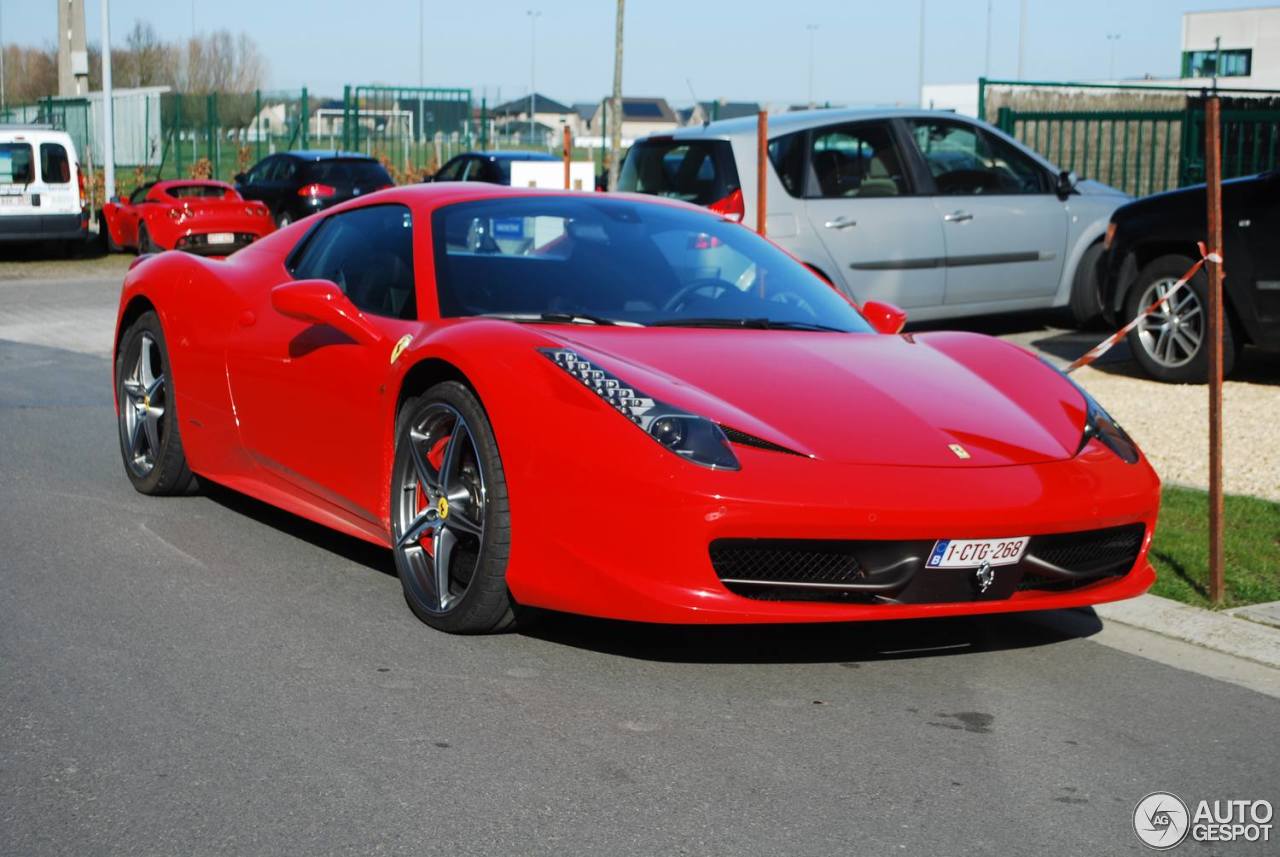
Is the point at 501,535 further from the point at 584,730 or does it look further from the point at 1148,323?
the point at 1148,323

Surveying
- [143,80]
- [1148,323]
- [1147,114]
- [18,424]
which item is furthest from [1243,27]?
Answer: [18,424]

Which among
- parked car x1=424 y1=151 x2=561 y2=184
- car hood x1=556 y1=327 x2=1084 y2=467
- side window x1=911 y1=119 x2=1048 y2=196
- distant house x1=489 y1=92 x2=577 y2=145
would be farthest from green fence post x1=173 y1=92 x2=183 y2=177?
car hood x1=556 y1=327 x2=1084 y2=467

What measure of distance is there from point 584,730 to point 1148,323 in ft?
24.3

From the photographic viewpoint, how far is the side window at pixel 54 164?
22.7 m

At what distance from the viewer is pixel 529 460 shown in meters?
4.47

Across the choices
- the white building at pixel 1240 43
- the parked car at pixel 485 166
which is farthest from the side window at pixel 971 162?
the white building at pixel 1240 43

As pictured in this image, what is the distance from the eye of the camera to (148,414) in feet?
22.7

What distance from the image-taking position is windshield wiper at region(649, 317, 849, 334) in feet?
17.4

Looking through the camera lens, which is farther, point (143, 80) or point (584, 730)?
point (143, 80)

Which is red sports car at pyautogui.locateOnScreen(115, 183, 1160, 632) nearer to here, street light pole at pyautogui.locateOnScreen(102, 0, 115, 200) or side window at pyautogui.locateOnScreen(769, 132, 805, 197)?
side window at pyautogui.locateOnScreen(769, 132, 805, 197)

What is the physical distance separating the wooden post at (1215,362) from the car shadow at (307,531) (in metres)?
2.68

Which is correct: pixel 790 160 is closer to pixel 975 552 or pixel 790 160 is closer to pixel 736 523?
pixel 975 552

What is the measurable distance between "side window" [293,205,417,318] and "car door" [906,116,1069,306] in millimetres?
6816

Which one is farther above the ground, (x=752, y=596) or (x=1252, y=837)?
(x=752, y=596)
